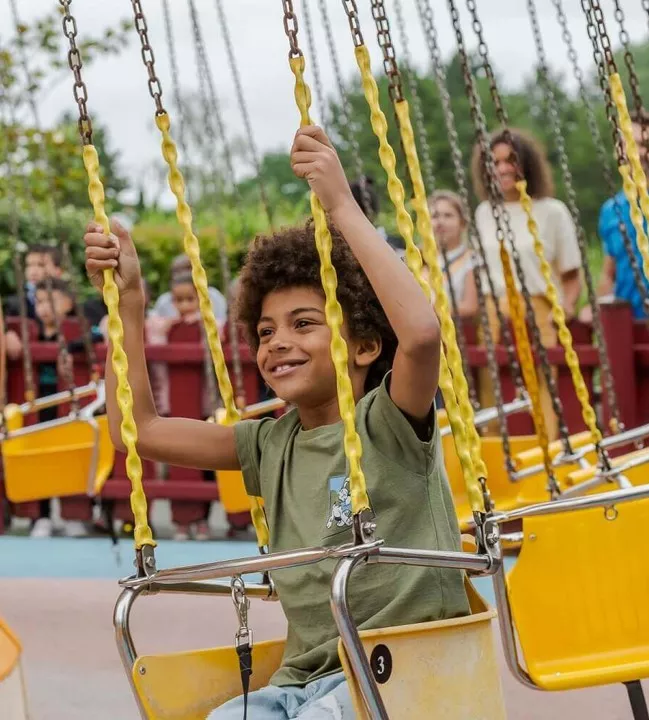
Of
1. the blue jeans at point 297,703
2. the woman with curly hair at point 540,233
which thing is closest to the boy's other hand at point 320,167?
the blue jeans at point 297,703

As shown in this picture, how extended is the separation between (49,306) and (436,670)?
528cm

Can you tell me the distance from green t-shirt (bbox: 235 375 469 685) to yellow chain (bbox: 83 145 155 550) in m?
0.31

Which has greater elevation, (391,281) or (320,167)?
(320,167)

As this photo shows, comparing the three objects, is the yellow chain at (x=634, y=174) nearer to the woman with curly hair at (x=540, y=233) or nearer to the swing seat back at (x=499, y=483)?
the swing seat back at (x=499, y=483)

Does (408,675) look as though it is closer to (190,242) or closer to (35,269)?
(190,242)

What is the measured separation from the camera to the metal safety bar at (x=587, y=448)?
3422 millimetres

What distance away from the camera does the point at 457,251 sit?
19.1 feet

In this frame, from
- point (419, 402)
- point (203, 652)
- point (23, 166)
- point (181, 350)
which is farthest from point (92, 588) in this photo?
point (23, 166)

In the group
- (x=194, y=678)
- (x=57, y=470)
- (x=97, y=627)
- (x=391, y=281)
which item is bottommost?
(x=97, y=627)

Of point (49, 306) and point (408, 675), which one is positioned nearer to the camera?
point (408, 675)

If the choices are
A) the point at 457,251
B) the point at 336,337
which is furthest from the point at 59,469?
the point at 336,337

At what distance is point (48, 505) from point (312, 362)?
445 cm

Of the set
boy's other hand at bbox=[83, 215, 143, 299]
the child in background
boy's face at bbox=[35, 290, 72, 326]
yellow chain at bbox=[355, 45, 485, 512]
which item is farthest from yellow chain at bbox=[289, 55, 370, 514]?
boy's face at bbox=[35, 290, 72, 326]

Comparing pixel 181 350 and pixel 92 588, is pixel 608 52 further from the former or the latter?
pixel 181 350
